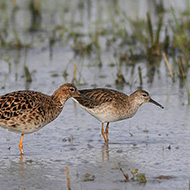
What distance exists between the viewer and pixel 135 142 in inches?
347

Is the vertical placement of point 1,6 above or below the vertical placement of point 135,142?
above

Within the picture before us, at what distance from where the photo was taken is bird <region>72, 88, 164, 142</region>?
9.43 metres

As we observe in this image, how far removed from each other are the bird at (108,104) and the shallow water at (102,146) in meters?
0.26

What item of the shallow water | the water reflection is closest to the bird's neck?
the shallow water

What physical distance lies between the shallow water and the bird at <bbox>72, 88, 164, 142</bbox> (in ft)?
0.84

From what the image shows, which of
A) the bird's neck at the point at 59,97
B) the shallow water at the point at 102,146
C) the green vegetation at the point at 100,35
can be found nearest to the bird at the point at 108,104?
the shallow water at the point at 102,146

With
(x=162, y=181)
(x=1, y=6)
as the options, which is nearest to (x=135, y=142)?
(x=162, y=181)

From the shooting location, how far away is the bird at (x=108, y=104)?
9430mm

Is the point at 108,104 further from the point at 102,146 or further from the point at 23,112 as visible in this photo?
the point at 23,112

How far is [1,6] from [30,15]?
4.49 feet

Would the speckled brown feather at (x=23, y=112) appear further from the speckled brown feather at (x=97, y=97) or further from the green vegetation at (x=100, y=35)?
the green vegetation at (x=100, y=35)

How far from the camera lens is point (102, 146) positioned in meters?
8.73

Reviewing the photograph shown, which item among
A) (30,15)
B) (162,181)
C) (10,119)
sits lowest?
(162,181)

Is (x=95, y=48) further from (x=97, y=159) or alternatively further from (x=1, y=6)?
(x=97, y=159)
